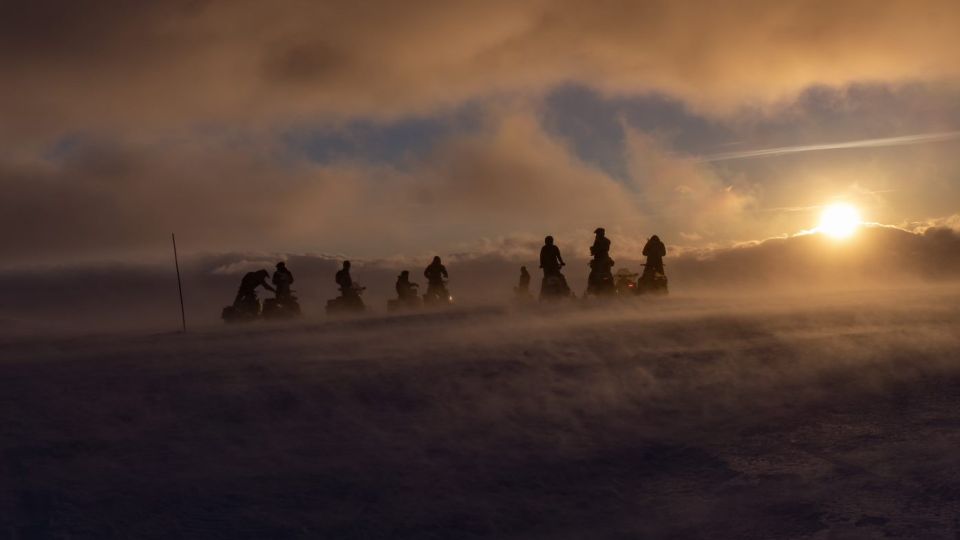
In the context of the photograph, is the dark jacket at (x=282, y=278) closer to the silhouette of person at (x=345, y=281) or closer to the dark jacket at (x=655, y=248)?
the silhouette of person at (x=345, y=281)

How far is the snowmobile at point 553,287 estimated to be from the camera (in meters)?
29.7

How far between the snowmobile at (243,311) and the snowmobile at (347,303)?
8.53ft

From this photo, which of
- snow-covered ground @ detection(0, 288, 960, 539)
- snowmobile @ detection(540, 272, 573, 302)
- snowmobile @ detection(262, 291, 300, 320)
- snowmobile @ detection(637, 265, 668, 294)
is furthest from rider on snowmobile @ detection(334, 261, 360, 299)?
snow-covered ground @ detection(0, 288, 960, 539)

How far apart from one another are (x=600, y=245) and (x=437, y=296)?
6580 mm

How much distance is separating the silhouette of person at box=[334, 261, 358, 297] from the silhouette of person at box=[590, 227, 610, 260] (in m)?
8.05

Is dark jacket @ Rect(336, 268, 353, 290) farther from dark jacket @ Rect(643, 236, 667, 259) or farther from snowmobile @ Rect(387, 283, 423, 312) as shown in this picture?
dark jacket @ Rect(643, 236, 667, 259)

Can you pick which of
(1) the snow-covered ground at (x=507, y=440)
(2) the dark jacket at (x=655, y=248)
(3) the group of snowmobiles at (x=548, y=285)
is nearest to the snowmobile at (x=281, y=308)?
(3) the group of snowmobiles at (x=548, y=285)

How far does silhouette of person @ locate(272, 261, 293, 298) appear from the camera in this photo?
30328 mm

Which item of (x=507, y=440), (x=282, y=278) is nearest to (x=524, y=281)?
(x=282, y=278)

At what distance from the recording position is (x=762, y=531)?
25.5 ft

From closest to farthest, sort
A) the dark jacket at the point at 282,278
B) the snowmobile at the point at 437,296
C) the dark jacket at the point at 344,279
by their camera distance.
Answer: the dark jacket at the point at 282,278 < the dark jacket at the point at 344,279 < the snowmobile at the point at 437,296

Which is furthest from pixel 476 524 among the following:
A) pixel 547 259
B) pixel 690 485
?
pixel 547 259

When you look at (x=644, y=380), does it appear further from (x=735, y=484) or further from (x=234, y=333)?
(x=234, y=333)

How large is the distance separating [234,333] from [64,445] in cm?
1231
